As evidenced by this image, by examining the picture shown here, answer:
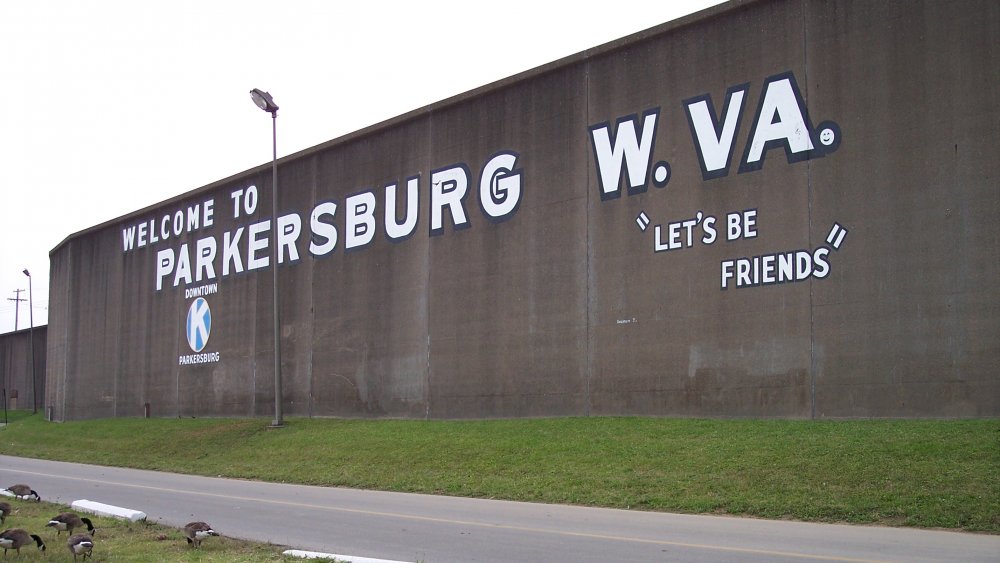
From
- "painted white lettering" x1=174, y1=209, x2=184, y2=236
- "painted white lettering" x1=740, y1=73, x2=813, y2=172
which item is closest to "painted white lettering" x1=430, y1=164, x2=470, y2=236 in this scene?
"painted white lettering" x1=740, y1=73, x2=813, y2=172

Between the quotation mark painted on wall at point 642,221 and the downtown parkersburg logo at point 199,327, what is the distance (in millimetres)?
21596

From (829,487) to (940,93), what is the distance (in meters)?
8.59

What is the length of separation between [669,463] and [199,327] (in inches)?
1087

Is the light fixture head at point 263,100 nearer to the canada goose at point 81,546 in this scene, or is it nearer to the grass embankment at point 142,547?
the grass embankment at point 142,547

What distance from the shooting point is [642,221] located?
921 inches

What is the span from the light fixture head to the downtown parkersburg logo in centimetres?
1212

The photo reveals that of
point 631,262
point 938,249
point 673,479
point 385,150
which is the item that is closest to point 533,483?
point 673,479

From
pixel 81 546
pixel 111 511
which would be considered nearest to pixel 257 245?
pixel 111 511

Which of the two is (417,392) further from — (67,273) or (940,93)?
(67,273)

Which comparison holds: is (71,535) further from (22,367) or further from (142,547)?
(22,367)

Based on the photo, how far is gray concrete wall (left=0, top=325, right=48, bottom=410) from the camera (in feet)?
250

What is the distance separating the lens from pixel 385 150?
1249 inches

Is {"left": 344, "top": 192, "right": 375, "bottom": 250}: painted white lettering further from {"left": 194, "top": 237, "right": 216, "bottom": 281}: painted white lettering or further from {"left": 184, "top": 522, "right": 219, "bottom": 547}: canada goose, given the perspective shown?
{"left": 184, "top": 522, "right": 219, "bottom": 547}: canada goose

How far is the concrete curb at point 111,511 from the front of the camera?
14148 millimetres
